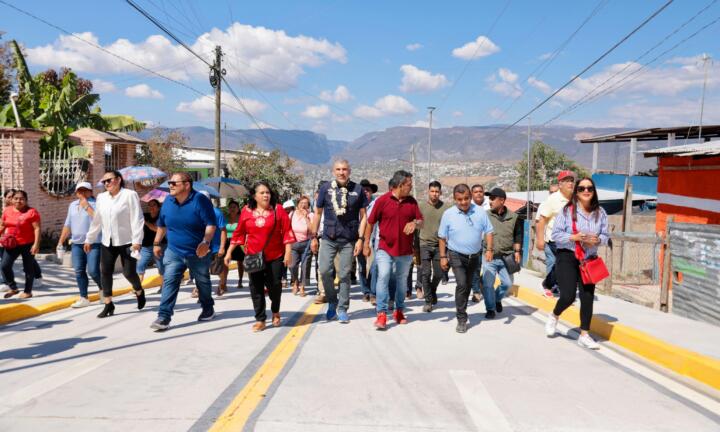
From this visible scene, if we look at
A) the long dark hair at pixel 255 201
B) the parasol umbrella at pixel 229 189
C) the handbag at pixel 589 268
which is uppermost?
the long dark hair at pixel 255 201

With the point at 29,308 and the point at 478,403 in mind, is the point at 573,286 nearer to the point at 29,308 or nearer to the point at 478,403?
the point at 478,403

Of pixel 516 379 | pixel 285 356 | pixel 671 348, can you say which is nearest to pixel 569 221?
pixel 671 348

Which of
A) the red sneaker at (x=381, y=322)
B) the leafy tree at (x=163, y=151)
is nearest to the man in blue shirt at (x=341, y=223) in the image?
the red sneaker at (x=381, y=322)

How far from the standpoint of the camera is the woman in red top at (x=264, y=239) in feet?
23.6

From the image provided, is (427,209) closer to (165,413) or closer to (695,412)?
(695,412)

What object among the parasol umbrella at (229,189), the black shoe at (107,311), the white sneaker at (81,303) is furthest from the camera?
the parasol umbrella at (229,189)

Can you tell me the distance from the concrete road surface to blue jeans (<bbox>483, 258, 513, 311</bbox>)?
0.64m

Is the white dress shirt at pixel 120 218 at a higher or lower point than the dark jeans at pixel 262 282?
higher

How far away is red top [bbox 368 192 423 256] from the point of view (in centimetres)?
743

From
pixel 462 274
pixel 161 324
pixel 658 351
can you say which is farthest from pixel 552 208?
pixel 161 324

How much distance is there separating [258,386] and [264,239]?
264 centimetres

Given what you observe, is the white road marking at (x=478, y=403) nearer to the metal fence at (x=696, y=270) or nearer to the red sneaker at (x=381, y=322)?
the red sneaker at (x=381, y=322)

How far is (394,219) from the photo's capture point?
24.4 feet

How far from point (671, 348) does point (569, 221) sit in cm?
159
